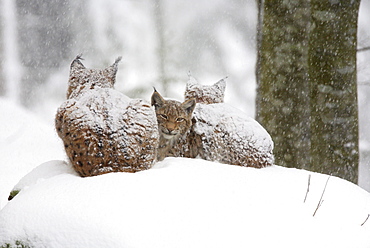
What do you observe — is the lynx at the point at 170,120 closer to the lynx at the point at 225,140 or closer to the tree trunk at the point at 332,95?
the lynx at the point at 225,140

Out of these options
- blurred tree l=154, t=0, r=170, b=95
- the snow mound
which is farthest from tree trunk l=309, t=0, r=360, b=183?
blurred tree l=154, t=0, r=170, b=95

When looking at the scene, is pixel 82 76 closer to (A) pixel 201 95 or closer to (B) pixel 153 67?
(A) pixel 201 95

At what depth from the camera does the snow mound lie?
1532mm

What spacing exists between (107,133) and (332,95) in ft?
8.16

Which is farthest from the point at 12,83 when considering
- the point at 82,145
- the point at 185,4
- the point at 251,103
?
the point at 82,145

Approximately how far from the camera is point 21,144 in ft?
21.9

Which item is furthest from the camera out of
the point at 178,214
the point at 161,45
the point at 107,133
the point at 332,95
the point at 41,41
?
the point at 161,45

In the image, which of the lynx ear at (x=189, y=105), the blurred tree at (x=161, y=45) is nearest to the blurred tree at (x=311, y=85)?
the lynx ear at (x=189, y=105)

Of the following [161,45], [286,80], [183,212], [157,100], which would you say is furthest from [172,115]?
[161,45]

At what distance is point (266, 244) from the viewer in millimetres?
1562

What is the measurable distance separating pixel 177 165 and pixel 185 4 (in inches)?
298

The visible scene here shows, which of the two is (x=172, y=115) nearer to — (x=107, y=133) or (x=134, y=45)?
(x=107, y=133)

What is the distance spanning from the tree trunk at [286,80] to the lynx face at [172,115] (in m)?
1.58

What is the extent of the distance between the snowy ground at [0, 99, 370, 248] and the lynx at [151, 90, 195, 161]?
345 millimetres
